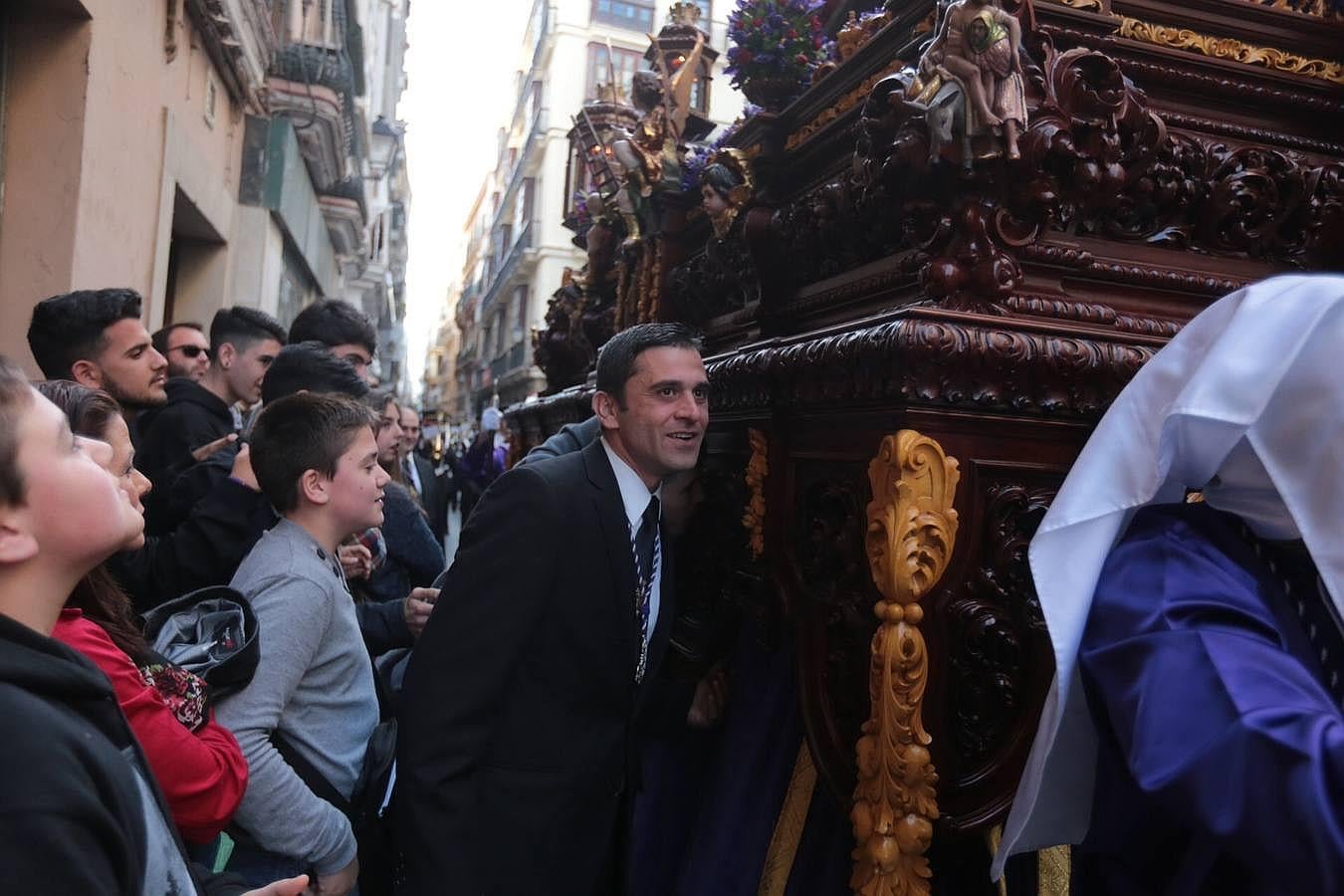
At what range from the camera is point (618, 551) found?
7.68 feet

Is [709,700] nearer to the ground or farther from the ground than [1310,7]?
nearer to the ground

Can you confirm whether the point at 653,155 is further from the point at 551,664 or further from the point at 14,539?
the point at 14,539

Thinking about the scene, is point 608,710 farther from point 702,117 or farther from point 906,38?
point 702,117

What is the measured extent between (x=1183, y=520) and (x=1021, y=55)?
1116 millimetres

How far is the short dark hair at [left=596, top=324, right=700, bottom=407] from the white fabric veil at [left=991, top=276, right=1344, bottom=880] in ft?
3.86

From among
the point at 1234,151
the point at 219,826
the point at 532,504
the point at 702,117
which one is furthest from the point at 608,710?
the point at 702,117

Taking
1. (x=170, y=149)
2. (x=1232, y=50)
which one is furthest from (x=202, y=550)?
(x=170, y=149)

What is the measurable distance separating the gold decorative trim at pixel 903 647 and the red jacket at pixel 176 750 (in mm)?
1185

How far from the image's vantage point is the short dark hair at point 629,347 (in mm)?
2459

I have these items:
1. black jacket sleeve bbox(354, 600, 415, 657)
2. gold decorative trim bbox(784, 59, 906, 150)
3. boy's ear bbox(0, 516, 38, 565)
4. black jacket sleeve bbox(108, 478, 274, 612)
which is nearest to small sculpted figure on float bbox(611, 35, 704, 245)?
gold decorative trim bbox(784, 59, 906, 150)

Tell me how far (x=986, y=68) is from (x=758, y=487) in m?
1.09

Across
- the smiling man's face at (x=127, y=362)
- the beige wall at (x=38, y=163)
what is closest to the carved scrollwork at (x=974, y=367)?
the smiling man's face at (x=127, y=362)

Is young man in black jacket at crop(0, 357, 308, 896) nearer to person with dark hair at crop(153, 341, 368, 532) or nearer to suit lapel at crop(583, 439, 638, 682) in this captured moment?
suit lapel at crop(583, 439, 638, 682)

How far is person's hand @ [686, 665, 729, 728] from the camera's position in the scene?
2895 mm
